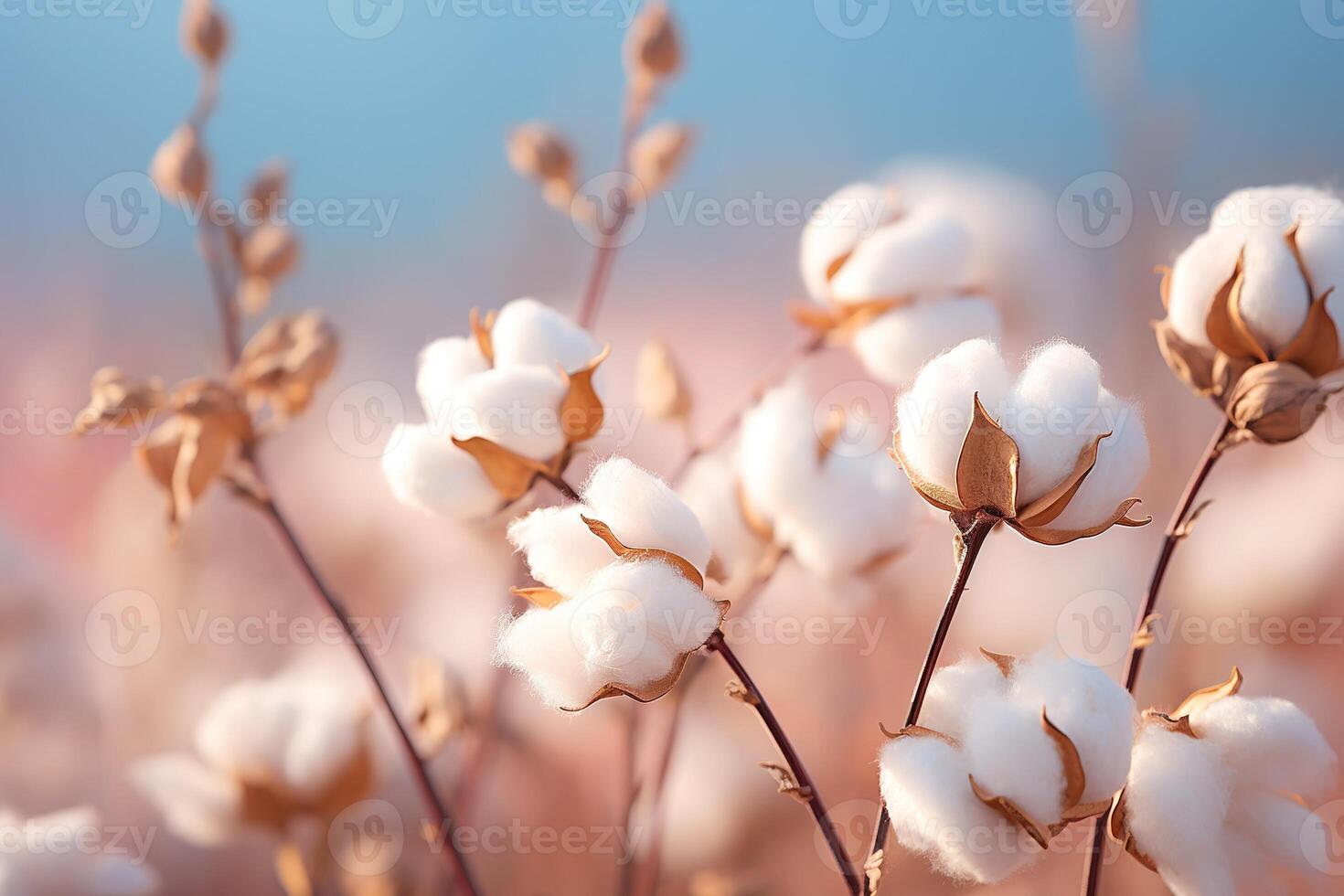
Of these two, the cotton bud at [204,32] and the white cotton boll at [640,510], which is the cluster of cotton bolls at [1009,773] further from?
the cotton bud at [204,32]

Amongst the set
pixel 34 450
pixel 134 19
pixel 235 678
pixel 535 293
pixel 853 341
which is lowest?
pixel 235 678

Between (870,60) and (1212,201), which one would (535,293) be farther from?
(1212,201)

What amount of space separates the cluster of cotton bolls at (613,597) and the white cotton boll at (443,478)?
71 mm

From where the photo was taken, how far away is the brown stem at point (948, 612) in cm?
28

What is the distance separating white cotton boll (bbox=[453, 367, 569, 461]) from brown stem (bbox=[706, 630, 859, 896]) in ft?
0.34

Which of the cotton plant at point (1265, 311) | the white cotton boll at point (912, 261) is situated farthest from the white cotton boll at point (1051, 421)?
the white cotton boll at point (912, 261)

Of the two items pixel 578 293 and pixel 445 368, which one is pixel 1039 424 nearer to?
pixel 445 368

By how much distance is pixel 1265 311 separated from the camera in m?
0.36

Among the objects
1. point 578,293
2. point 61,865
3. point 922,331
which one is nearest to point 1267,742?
point 922,331

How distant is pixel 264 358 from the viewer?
50 centimetres

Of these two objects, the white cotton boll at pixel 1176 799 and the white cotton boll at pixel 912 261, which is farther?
the white cotton boll at pixel 912 261

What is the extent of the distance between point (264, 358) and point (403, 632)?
0.45m

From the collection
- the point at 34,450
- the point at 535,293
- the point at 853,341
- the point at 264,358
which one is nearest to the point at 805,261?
the point at 853,341

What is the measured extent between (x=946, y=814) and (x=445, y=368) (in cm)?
24
